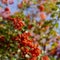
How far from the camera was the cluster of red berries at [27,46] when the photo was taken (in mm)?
4403

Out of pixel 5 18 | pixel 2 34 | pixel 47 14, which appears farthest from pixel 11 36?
pixel 47 14

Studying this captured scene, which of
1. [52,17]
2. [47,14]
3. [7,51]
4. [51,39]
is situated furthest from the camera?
[47,14]

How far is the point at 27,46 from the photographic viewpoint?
4.53 meters

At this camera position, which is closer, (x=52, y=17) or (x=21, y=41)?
(x=21, y=41)

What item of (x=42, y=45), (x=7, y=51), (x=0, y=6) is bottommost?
(x=42, y=45)

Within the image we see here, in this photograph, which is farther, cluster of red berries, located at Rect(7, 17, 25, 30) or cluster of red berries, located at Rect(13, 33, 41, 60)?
cluster of red berries, located at Rect(7, 17, 25, 30)

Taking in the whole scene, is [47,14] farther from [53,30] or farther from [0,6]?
[0,6]

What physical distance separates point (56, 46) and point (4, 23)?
149cm

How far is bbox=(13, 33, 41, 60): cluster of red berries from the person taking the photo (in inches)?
173

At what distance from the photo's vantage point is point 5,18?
188 inches

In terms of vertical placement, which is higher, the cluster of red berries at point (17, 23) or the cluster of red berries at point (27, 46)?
the cluster of red berries at point (17, 23)

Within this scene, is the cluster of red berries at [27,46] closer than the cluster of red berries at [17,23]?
Yes

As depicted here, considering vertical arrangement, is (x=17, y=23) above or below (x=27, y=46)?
above

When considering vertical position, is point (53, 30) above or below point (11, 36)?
below
